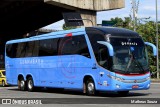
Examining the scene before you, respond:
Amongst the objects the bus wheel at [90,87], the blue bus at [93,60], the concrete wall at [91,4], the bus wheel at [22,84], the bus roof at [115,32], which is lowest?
the bus wheel at [22,84]

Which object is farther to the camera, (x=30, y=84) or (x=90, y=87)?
(x=30, y=84)

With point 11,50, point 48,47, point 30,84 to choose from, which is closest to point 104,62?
point 48,47

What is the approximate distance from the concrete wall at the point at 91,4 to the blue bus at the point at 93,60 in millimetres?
17715

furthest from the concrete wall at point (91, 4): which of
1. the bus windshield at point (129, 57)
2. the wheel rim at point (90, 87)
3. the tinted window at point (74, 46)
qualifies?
the bus windshield at point (129, 57)

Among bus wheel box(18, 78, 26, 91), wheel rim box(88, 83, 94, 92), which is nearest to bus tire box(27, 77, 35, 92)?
bus wheel box(18, 78, 26, 91)

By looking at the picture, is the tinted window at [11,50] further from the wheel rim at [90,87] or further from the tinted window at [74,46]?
the wheel rim at [90,87]

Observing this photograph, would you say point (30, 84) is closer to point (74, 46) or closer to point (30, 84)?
point (30, 84)

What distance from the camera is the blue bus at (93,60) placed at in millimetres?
20484

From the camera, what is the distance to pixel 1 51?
90000 millimetres

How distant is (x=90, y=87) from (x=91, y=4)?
24341 millimetres

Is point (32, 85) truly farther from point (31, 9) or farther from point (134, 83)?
point (31, 9)

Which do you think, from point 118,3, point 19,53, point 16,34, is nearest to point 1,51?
point 16,34

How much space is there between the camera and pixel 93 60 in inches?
838

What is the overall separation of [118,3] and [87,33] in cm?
2535
